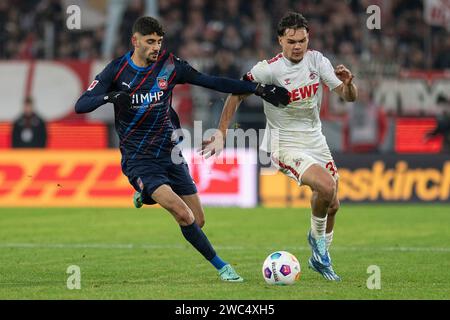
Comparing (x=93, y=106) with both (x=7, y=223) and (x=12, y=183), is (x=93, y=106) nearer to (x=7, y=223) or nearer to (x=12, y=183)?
(x=7, y=223)

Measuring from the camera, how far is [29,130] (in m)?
21.9

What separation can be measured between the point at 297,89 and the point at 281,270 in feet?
6.37

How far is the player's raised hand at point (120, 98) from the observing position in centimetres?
968

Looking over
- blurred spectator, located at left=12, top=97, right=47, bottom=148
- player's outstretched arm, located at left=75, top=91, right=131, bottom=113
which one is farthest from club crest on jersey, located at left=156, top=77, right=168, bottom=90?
→ blurred spectator, located at left=12, top=97, right=47, bottom=148

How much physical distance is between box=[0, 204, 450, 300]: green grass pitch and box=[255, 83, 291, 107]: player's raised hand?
5.72 feet

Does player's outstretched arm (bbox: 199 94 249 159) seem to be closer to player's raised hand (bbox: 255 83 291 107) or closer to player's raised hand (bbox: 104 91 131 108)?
player's raised hand (bbox: 255 83 291 107)

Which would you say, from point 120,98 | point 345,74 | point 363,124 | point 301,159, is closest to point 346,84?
point 345,74

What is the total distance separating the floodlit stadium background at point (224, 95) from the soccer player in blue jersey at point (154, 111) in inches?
362

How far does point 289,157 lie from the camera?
35.3 ft

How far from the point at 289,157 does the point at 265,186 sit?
31.1 ft

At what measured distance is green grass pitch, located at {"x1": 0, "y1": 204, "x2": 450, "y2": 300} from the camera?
30.6 feet
